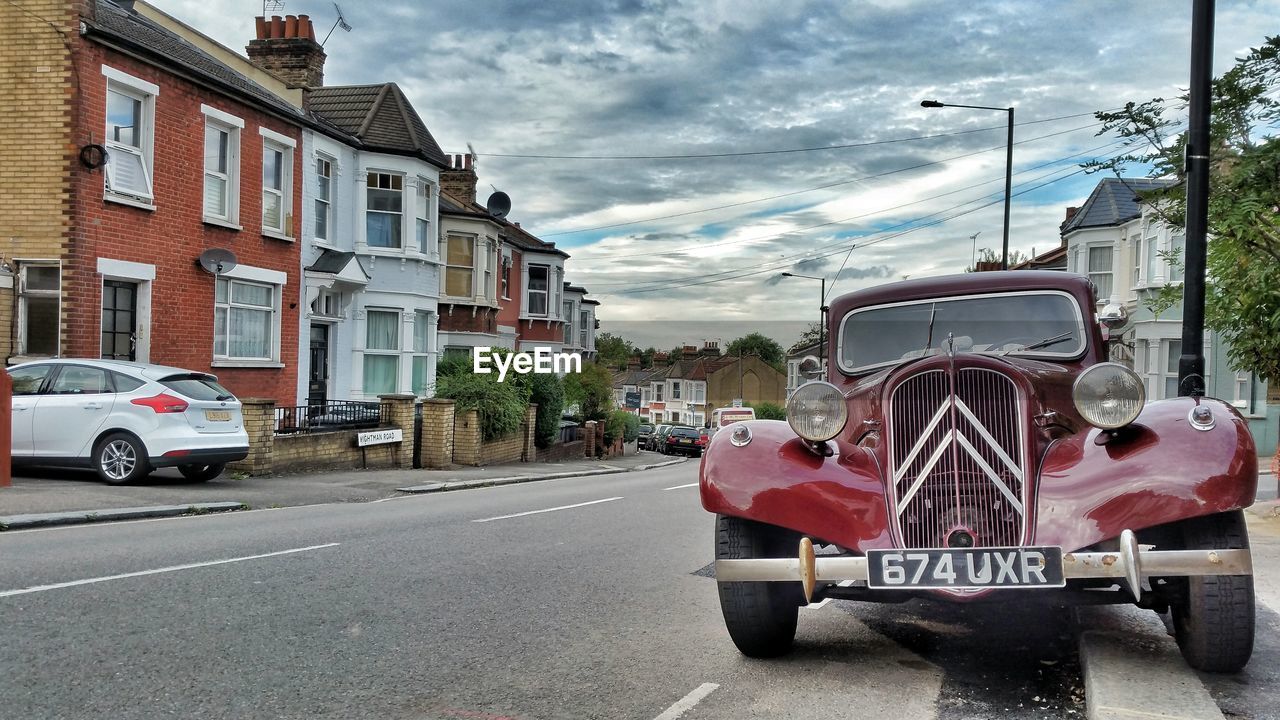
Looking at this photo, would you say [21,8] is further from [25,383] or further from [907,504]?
[907,504]

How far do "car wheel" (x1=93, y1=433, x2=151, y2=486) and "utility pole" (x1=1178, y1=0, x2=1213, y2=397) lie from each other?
1181 centimetres

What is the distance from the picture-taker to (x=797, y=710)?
4402mm

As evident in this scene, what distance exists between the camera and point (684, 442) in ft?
163

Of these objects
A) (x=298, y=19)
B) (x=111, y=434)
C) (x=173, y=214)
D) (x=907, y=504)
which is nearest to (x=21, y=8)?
(x=173, y=214)

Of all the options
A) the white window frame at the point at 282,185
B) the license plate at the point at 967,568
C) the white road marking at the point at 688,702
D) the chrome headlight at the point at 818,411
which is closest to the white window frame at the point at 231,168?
the white window frame at the point at 282,185

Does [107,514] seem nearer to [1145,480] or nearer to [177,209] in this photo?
[177,209]

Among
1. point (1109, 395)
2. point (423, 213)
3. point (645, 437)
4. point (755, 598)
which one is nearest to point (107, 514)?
point (755, 598)

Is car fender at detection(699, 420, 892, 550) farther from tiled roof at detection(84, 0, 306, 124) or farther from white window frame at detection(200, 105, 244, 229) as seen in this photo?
white window frame at detection(200, 105, 244, 229)

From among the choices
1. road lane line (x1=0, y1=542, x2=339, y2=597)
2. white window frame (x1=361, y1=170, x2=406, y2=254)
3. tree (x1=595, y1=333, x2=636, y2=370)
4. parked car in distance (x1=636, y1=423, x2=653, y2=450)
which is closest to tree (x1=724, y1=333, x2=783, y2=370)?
tree (x1=595, y1=333, x2=636, y2=370)

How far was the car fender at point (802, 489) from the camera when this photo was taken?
15.6ft

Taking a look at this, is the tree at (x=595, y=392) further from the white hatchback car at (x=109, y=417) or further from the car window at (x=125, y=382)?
the car window at (x=125, y=382)

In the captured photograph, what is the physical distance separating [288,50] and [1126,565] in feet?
80.3

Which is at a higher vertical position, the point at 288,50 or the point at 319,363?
the point at 288,50

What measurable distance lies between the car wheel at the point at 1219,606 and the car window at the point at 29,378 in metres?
13.4
